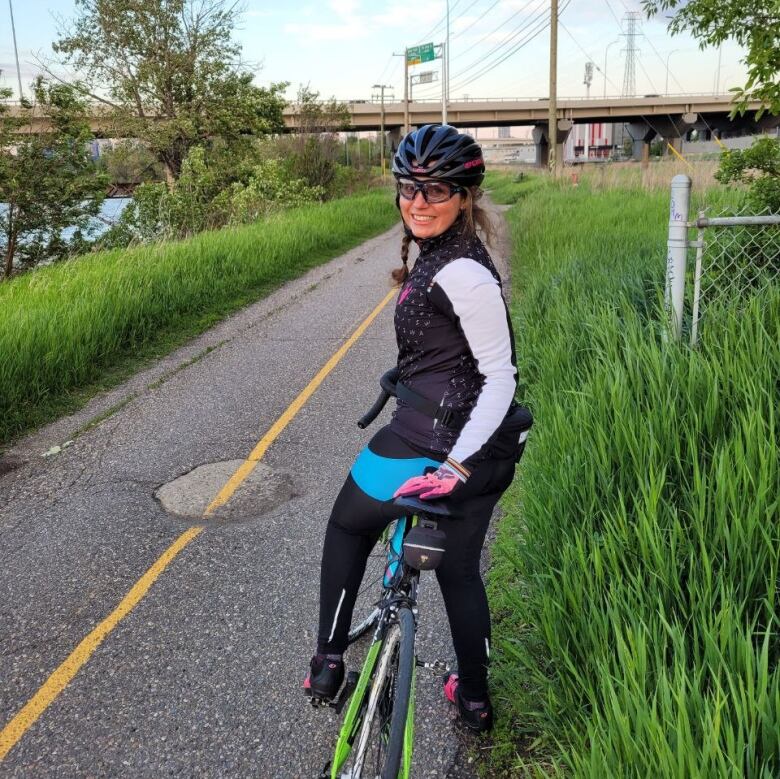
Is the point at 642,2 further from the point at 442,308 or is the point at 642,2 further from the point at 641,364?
the point at 442,308

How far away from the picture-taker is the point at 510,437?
7.32ft

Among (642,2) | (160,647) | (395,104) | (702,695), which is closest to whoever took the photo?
(702,695)

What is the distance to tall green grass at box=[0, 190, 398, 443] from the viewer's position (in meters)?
6.73

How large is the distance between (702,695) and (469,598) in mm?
720

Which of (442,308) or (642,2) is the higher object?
(642,2)

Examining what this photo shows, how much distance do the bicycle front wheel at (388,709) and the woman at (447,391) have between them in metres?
0.26

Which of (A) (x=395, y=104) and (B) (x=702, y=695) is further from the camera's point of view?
(A) (x=395, y=104)

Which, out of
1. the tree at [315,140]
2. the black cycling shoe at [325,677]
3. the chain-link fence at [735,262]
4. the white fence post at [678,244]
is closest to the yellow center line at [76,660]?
the black cycling shoe at [325,677]

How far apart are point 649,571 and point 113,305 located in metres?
7.56

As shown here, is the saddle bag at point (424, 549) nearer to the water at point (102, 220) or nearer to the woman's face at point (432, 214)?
the woman's face at point (432, 214)

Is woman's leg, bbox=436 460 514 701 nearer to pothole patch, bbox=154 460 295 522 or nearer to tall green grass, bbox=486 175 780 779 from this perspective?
tall green grass, bbox=486 175 780 779

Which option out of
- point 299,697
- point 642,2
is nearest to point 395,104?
point 642,2

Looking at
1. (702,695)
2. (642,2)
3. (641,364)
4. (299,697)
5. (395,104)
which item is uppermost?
(395,104)

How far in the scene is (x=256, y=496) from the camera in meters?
4.96
